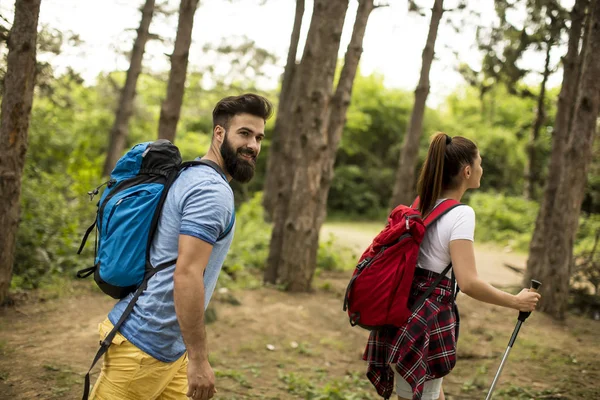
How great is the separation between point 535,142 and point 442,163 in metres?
16.9

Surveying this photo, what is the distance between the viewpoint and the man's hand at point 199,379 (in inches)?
95.3

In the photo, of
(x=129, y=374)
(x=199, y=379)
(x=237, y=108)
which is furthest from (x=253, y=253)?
(x=199, y=379)

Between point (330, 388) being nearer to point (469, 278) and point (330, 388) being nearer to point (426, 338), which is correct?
point (426, 338)

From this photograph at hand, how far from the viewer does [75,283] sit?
8539mm

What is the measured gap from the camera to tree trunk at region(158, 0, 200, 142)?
25.5 ft

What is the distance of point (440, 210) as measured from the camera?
10.7 ft

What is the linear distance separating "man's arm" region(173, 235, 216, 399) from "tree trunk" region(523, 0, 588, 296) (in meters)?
8.42

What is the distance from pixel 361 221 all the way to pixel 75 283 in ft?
69.2

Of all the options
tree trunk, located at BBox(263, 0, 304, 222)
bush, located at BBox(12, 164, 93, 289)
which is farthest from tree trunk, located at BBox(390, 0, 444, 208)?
bush, located at BBox(12, 164, 93, 289)

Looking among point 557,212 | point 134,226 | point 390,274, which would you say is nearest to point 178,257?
point 134,226

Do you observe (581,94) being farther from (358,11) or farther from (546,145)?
(546,145)

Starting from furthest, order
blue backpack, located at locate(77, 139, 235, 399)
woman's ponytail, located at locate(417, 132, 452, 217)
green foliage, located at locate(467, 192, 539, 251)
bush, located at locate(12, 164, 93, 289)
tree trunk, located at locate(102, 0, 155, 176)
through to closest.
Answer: green foliage, located at locate(467, 192, 539, 251) < tree trunk, located at locate(102, 0, 155, 176) < bush, located at locate(12, 164, 93, 289) < woman's ponytail, located at locate(417, 132, 452, 217) < blue backpack, located at locate(77, 139, 235, 399)

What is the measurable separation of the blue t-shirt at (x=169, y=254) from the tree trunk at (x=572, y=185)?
7062mm

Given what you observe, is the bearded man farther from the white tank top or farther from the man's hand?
the white tank top
